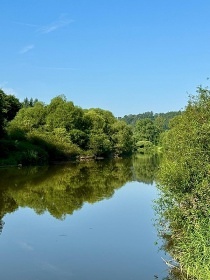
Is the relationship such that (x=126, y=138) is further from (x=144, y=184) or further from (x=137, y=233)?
(x=137, y=233)

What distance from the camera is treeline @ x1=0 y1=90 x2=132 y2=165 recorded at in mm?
56000

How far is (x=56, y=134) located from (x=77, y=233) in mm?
51748

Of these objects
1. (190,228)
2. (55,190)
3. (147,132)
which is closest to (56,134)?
(55,190)

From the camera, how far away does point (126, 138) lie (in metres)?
92.4

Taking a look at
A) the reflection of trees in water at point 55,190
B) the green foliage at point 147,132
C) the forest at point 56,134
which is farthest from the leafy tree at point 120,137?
the green foliage at point 147,132

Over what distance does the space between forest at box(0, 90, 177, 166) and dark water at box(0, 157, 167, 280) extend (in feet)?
67.7

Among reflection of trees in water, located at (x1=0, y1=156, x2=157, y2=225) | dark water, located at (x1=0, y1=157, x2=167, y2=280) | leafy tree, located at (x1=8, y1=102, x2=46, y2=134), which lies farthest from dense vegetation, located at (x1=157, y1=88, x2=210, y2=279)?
leafy tree, located at (x1=8, y1=102, x2=46, y2=134)

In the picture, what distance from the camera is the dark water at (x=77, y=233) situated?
1397 cm

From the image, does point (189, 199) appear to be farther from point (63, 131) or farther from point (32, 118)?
point (32, 118)

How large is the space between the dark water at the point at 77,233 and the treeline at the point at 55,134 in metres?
20.7

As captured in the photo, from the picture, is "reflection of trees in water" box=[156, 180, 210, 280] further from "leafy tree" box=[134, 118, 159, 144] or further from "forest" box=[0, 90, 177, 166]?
"leafy tree" box=[134, 118, 159, 144]

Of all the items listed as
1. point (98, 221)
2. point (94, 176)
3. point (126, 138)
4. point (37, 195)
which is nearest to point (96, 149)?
point (126, 138)

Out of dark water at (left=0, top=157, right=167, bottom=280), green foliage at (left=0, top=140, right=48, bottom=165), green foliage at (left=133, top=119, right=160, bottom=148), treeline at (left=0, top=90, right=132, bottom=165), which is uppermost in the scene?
green foliage at (left=133, top=119, right=160, bottom=148)

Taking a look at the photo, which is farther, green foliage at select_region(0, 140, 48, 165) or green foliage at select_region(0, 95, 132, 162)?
green foliage at select_region(0, 95, 132, 162)
